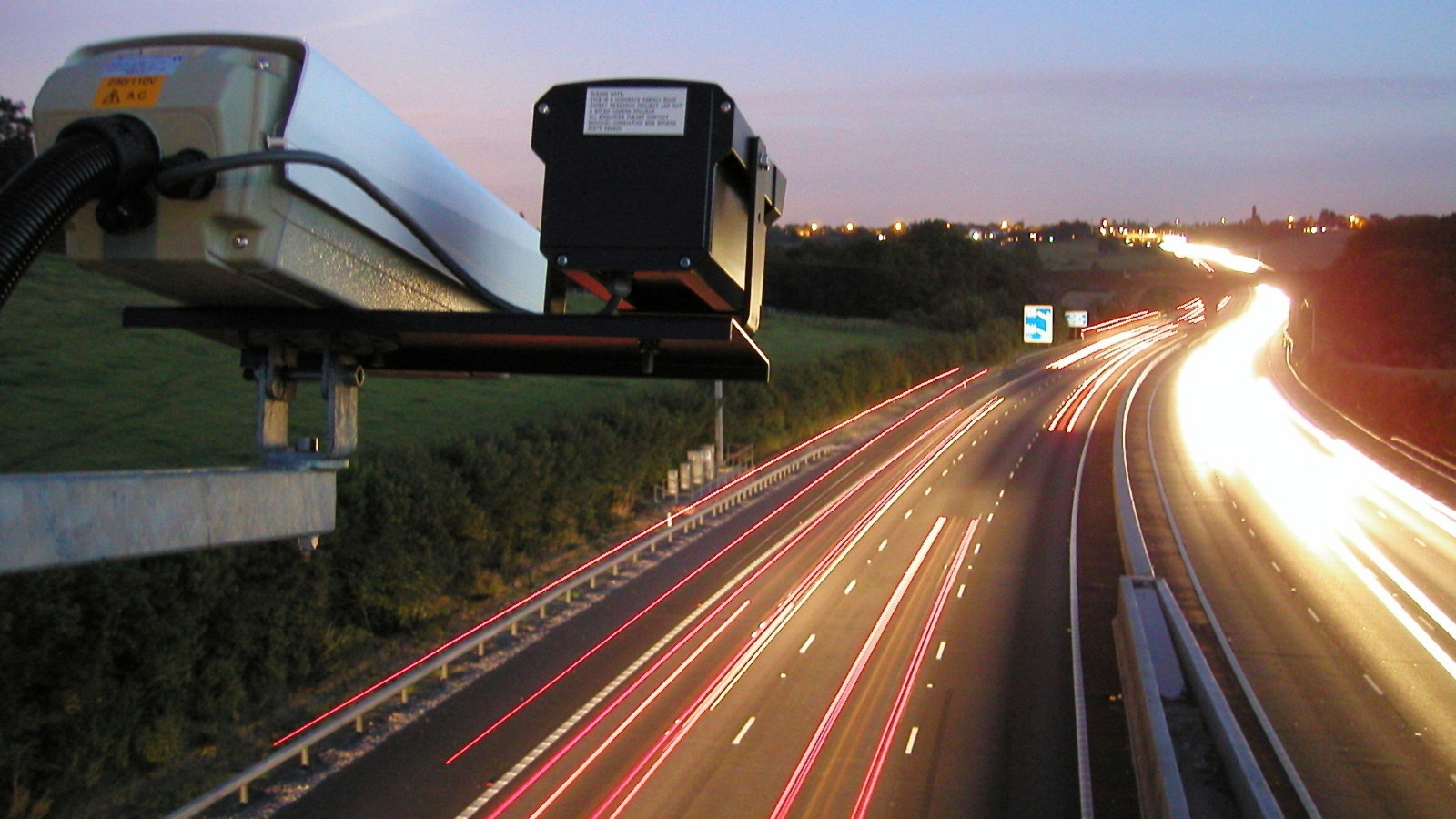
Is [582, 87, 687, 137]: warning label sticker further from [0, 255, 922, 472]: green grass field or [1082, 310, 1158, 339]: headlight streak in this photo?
[1082, 310, 1158, 339]: headlight streak

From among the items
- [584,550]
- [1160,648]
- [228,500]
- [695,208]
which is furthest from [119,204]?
[584,550]

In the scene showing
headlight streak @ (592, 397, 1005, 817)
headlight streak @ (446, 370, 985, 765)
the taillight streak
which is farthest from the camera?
the taillight streak

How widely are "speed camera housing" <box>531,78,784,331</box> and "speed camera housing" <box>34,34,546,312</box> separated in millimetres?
634

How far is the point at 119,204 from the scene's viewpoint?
10.9 ft

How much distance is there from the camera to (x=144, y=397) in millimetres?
36750

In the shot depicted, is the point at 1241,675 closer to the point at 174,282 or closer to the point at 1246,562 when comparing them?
the point at 1246,562

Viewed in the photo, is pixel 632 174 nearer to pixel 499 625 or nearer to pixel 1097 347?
pixel 499 625

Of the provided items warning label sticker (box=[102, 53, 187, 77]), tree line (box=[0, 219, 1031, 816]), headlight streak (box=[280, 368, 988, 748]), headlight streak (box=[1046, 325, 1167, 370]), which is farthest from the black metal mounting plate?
headlight streak (box=[1046, 325, 1167, 370])

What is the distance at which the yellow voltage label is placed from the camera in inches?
133

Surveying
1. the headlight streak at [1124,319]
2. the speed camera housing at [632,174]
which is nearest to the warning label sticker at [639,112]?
the speed camera housing at [632,174]

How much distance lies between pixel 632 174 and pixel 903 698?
17223 mm

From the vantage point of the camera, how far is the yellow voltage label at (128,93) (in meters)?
3.38

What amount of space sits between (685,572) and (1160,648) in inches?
493

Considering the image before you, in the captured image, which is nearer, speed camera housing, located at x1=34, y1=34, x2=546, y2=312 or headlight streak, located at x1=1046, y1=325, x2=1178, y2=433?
speed camera housing, located at x1=34, y1=34, x2=546, y2=312
